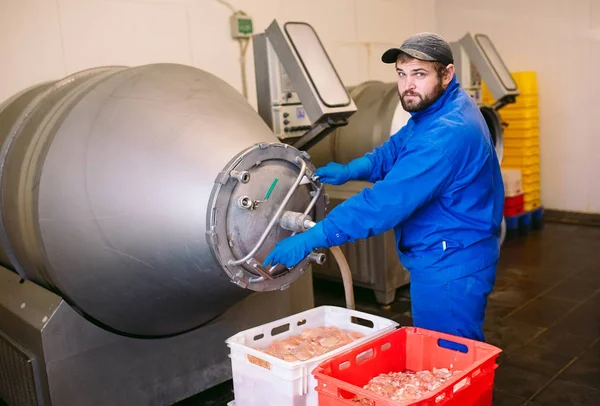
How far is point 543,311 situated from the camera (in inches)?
117

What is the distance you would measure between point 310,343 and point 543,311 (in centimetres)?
192

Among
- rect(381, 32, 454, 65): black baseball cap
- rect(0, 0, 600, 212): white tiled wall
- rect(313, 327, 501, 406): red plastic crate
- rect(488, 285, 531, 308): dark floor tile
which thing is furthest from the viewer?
rect(488, 285, 531, 308): dark floor tile

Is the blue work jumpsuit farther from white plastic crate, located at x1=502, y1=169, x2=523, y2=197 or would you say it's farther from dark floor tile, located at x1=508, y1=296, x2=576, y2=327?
white plastic crate, located at x1=502, y1=169, x2=523, y2=197

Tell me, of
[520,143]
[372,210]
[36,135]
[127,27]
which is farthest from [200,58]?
[520,143]

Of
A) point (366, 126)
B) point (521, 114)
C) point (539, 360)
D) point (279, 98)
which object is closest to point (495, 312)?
point (539, 360)

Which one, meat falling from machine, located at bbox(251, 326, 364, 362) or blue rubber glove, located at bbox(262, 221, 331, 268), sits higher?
blue rubber glove, located at bbox(262, 221, 331, 268)

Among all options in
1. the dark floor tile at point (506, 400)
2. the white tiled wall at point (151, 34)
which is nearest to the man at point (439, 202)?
the dark floor tile at point (506, 400)

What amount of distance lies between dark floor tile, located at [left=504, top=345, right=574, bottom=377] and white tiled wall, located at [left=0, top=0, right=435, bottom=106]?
7.73ft

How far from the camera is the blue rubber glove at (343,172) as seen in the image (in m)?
1.88

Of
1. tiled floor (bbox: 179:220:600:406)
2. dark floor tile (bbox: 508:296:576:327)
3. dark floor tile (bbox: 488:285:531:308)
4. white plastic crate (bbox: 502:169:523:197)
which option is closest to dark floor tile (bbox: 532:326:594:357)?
tiled floor (bbox: 179:220:600:406)

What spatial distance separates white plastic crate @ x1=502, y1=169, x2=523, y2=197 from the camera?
4.57 meters

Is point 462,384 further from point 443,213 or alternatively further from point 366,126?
point 366,126

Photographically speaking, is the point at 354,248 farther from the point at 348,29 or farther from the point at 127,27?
the point at 348,29

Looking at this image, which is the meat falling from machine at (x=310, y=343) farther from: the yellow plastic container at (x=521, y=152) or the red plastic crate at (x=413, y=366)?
the yellow plastic container at (x=521, y=152)
